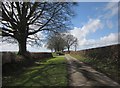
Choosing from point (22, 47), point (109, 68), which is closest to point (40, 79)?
point (109, 68)

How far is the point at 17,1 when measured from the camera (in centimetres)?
2772

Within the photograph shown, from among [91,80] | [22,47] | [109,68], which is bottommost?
[91,80]

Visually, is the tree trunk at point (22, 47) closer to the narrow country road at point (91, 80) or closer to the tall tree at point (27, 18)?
the tall tree at point (27, 18)

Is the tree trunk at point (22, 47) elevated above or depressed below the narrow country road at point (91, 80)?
above

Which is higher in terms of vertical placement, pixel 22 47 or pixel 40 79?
pixel 22 47

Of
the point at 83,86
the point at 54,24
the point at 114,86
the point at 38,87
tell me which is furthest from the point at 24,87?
the point at 54,24

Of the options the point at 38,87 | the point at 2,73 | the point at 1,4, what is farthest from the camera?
the point at 1,4

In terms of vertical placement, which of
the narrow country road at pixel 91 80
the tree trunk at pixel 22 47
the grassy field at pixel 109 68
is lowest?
the narrow country road at pixel 91 80

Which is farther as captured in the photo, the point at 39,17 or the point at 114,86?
the point at 39,17

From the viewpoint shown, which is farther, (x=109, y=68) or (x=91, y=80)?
(x=109, y=68)

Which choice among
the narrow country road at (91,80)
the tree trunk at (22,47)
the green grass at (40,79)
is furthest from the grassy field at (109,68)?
the tree trunk at (22,47)

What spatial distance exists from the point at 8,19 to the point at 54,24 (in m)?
6.75

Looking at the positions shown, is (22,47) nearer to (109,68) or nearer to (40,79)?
(109,68)

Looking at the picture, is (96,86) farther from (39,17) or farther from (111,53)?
(39,17)
